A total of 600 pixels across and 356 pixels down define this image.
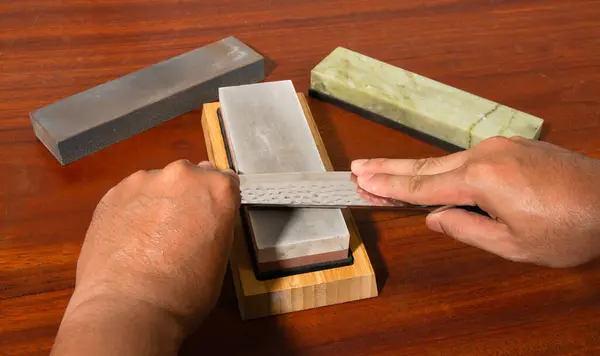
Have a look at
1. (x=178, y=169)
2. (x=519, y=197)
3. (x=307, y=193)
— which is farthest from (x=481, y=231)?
(x=178, y=169)

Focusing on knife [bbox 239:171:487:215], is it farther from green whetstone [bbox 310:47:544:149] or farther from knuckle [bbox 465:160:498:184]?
green whetstone [bbox 310:47:544:149]

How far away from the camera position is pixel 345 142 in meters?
0.88

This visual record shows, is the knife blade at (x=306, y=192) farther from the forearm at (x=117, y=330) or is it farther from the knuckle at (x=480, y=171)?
the forearm at (x=117, y=330)

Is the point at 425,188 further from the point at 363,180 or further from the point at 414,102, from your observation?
the point at 414,102

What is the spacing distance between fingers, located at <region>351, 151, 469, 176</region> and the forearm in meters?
0.28

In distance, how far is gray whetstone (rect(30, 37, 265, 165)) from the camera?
0.83 metres

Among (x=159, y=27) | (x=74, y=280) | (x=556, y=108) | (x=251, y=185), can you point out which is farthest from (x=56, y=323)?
(x=556, y=108)

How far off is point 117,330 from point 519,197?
410 mm

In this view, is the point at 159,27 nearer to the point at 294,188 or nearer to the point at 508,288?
the point at 294,188

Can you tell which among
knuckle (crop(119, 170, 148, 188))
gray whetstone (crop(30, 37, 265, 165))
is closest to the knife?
knuckle (crop(119, 170, 148, 188))

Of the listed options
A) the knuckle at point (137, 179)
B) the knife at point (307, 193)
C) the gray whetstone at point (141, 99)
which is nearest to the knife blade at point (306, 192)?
the knife at point (307, 193)

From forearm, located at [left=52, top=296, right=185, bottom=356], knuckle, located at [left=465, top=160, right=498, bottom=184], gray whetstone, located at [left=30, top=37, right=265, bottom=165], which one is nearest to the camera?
forearm, located at [left=52, top=296, right=185, bottom=356]

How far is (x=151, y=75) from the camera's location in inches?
36.3

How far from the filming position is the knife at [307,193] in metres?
0.68
